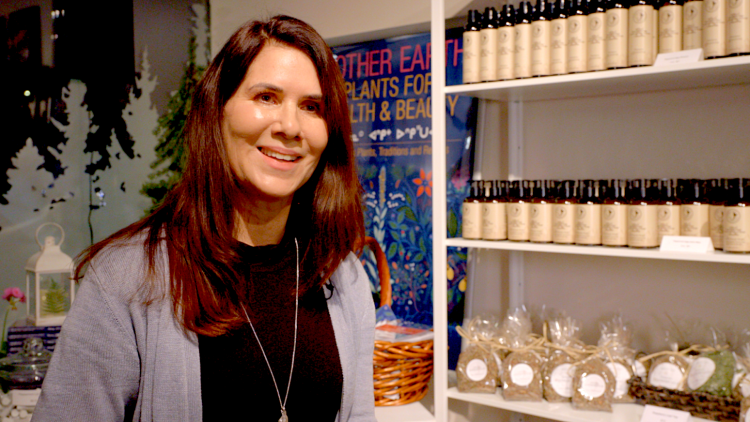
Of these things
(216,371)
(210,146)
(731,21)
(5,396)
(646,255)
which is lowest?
(5,396)

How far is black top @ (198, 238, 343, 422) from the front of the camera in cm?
117

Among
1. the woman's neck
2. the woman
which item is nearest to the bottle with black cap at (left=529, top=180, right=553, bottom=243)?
the woman

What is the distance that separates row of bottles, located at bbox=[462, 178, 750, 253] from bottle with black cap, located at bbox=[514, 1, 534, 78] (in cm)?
37

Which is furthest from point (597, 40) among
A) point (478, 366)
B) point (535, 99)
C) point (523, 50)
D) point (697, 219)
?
point (478, 366)

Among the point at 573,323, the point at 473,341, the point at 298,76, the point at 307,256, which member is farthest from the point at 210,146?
the point at 573,323

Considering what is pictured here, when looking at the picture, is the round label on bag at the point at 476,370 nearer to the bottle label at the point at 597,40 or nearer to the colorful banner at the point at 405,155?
the colorful banner at the point at 405,155

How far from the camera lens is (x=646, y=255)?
1.60 m

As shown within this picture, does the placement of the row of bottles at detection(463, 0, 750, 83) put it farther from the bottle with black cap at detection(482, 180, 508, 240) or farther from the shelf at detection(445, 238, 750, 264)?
the shelf at detection(445, 238, 750, 264)

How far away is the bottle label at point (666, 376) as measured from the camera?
168cm

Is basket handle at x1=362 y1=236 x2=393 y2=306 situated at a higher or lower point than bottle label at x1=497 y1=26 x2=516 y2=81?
lower

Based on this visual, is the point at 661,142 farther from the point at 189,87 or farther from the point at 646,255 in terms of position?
the point at 189,87

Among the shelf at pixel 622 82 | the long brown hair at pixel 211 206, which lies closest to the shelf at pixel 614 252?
the shelf at pixel 622 82

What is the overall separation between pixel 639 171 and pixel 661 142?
0.12 m

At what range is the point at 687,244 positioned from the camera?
158 cm
